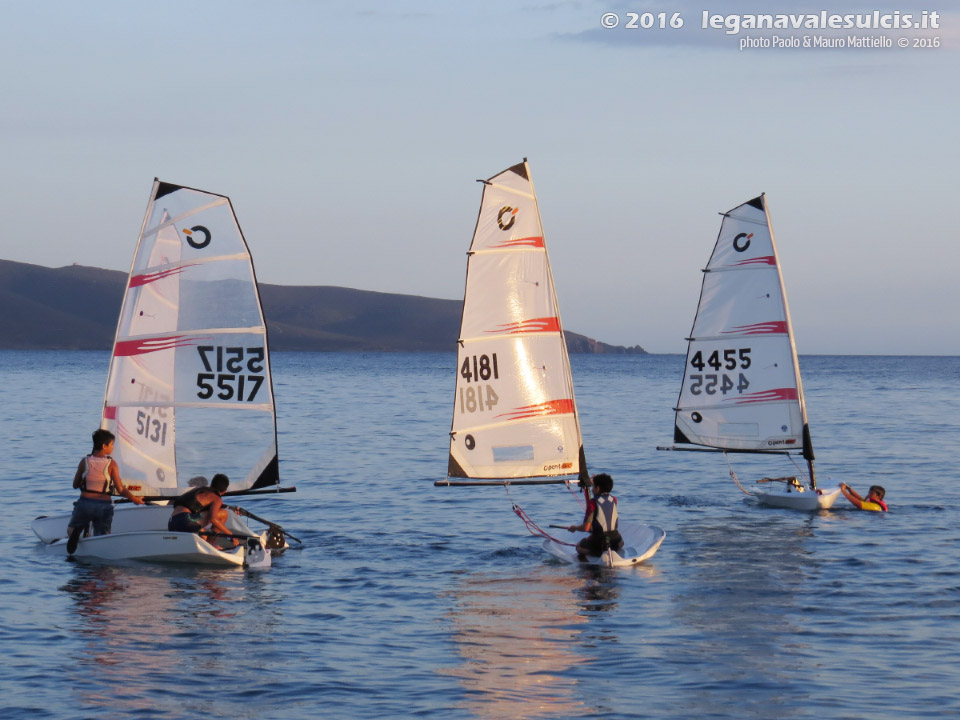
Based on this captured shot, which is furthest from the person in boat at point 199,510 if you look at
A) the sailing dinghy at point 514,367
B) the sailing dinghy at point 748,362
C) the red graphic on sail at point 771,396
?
the red graphic on sail at point 771,396

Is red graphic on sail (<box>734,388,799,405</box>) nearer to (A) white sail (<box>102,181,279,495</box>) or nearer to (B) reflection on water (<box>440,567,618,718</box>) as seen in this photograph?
(B) reflection on water (<box>440,567,618,718</box>)

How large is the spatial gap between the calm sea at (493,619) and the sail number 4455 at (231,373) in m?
3.30

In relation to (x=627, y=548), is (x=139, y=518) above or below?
above

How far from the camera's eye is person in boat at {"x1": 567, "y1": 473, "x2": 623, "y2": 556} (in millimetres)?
19744

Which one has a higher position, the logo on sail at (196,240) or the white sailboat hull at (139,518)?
the logo on sail at (196,240)

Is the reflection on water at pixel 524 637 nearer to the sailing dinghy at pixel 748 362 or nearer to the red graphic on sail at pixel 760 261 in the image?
the sailing dinghy at pixel 748 362

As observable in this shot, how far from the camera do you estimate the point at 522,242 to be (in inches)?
821

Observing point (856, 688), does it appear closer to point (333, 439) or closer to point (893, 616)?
point (893, 616)

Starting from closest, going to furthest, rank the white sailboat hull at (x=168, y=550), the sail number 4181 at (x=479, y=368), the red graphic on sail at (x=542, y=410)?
the white sailboat hull at (x=168, y=550)
the sail number 4181 at (x=479, y=368)
the red graphic on sail at (x=542, y=410)

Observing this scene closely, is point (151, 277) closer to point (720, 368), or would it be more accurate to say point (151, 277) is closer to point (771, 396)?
point (720, 368)

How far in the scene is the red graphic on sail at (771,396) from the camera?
3042 cm

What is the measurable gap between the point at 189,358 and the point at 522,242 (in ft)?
21.3

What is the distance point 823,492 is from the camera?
2953cm

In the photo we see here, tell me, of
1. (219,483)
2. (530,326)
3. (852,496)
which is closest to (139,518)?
(219,483)
